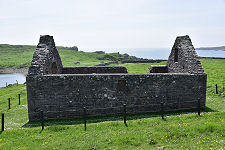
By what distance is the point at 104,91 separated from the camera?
15531 mm

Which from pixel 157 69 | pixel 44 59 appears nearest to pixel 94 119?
pixel 44 59

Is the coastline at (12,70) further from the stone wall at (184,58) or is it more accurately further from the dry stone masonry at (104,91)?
the stone wall at (184,58)

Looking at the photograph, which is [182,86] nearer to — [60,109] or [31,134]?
[60,109]

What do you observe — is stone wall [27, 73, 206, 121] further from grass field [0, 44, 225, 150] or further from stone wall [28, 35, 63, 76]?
grass field [0, 44, 225, 150]

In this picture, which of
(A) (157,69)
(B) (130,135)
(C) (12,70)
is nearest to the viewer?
(B) (130,135)

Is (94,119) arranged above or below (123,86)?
below

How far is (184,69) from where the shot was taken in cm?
1906

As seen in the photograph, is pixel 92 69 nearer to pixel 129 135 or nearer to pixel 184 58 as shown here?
pixel 184 58

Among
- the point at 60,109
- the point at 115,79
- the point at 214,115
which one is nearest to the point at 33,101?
the point at 60,109

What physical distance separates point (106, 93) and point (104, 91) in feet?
0.77

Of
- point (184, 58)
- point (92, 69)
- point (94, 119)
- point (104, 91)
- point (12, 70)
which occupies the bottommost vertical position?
point (94, 119)

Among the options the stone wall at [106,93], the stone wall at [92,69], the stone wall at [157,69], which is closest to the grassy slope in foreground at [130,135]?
the stone wall at [106,93]

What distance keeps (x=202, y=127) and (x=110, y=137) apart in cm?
529

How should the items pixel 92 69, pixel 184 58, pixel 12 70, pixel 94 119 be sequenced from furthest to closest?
pixel 12 70, pixel 92 69, pixel 184 58, pixel 94 119
